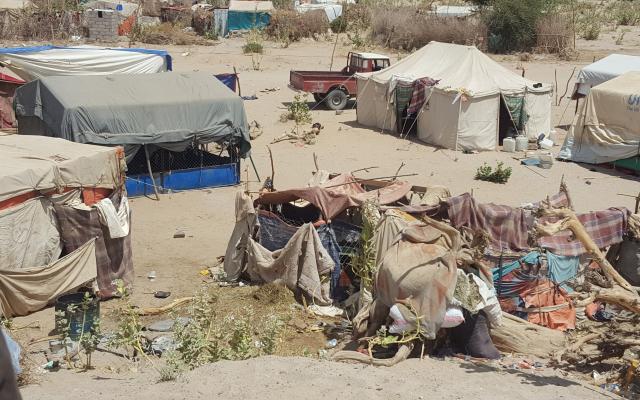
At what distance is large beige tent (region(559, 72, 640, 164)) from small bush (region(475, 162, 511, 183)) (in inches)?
113

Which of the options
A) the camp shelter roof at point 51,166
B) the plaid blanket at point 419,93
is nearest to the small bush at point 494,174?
the plaid blanket at point 419,93

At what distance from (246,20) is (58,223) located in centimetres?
3068

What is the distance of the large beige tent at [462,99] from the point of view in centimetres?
1991

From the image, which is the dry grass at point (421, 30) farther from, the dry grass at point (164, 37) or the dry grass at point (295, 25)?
the dry grass at point (164, 37)

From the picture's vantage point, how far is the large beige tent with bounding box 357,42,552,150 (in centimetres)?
1991

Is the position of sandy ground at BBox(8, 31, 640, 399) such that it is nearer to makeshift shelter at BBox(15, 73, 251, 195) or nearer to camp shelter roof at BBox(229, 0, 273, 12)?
makeshift shelter at BBox(15, 73, 251, 195)

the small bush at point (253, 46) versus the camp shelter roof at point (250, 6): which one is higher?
the camp shelter roof at point (250, 6)

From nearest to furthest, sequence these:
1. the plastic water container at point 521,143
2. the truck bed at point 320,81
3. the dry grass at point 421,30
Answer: the plastic water container at point 521,143 < the truck bed at point 320,81 < the dry grass at point 421,30

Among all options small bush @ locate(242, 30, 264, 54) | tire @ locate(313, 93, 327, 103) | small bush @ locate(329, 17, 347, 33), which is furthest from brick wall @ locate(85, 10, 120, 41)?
tire @ locate(313, 93, 327, 103)

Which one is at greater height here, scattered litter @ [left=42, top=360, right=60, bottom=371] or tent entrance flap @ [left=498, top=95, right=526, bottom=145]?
tent entrance flap @ [left=498, top=95, right=526, bottom=145]

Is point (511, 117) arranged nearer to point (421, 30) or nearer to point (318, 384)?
point (318, 384)

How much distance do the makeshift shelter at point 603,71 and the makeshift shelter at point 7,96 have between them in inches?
561

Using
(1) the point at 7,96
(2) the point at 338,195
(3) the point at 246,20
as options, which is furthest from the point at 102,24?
(2) the point at 338,195

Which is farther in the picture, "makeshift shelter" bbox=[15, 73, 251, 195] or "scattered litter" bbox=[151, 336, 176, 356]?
"makeshift shelter" bbox=[15, 73, 251, 195]
